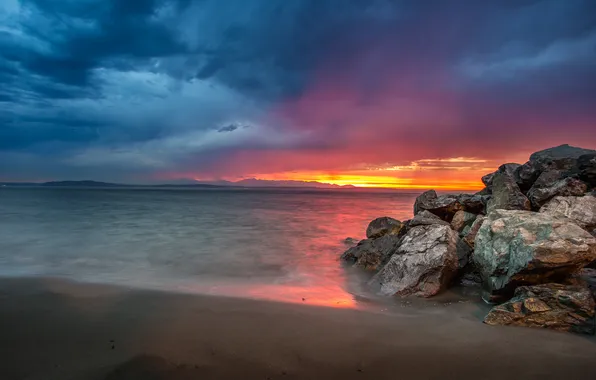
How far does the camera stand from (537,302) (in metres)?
5.83

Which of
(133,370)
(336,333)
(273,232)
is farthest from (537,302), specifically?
(273,232)

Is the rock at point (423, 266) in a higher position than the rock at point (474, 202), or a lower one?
lower

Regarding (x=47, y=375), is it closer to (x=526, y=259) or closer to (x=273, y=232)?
(x=526, y=259)

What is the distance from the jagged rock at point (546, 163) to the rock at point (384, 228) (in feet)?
13.6

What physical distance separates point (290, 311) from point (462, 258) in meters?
4.46

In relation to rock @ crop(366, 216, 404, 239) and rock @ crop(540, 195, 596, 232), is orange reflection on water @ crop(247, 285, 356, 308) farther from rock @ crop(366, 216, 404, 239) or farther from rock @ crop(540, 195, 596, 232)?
rock @ crop(540, 195, 596, 232)

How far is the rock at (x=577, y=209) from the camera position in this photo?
8289mm

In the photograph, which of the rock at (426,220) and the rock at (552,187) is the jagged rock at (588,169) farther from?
the rock at (426,220)

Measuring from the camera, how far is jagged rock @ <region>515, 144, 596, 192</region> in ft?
35.2

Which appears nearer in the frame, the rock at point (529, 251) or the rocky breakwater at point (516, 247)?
the rocky breakwater at point (516, 247)

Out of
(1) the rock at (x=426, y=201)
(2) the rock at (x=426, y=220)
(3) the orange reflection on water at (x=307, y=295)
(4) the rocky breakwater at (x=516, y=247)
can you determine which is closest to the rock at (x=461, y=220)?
(4) the rocky breakwater at (x=516, y=247)

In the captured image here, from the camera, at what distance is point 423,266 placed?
7.75m

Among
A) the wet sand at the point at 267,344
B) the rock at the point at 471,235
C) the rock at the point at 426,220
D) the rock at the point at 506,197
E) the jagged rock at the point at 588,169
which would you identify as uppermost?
the jagged rock at the point at 588,169

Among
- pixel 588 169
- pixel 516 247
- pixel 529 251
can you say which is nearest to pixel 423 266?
pixel 516 247
